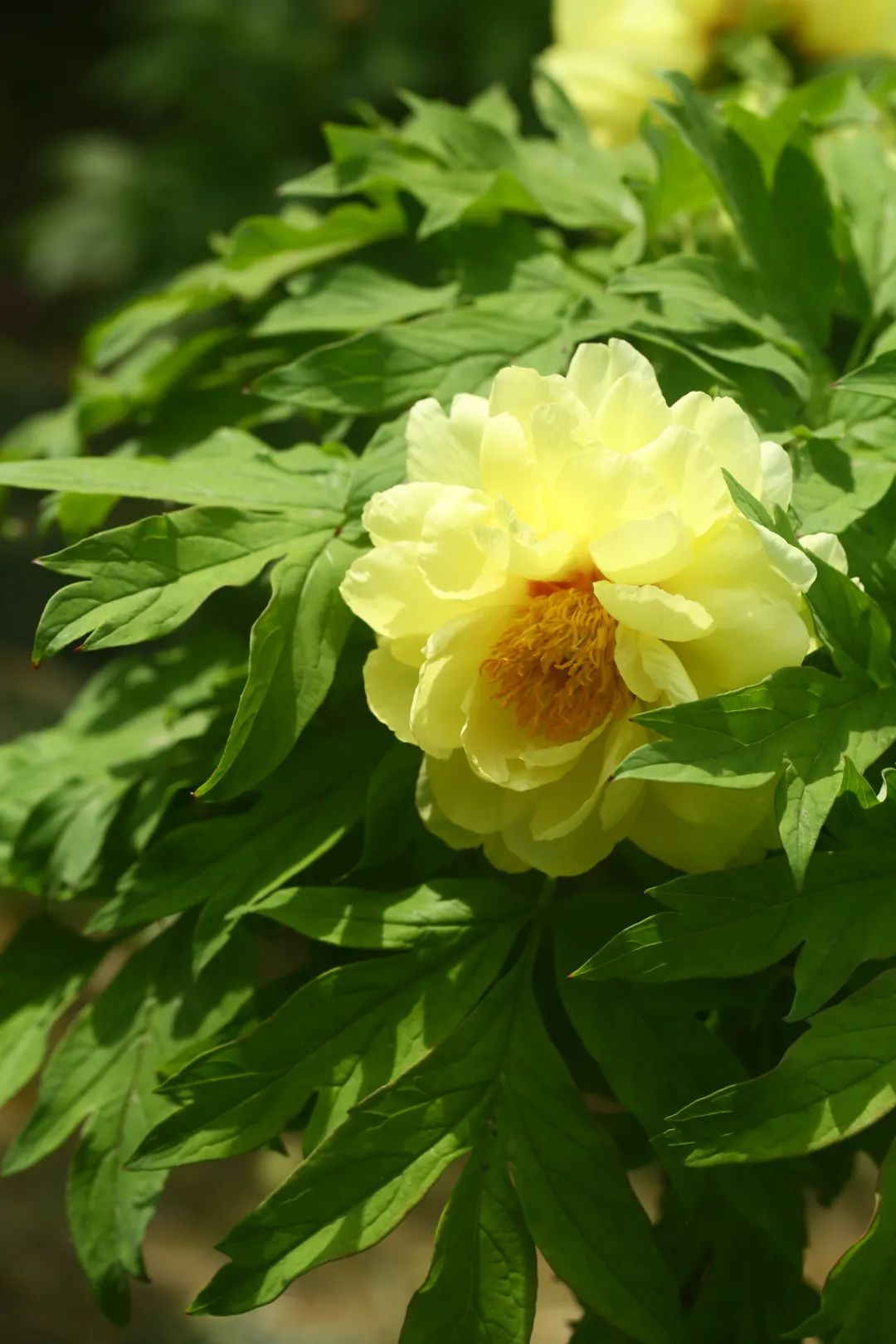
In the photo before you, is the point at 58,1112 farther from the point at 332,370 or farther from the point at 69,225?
the point at 69,225

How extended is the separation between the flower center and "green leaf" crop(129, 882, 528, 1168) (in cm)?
9

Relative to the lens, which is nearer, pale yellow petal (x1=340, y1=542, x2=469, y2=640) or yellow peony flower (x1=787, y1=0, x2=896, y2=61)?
pale yellow petal (x1=340, y1=542, x2=469, y2=640)

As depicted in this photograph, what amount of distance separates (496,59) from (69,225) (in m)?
1.02

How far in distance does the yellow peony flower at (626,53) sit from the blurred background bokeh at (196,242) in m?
1.08

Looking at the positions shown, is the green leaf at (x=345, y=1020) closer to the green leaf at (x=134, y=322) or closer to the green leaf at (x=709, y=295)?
the green leaf at (x=709, y=295)

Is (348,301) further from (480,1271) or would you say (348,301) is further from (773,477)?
(480,1271)

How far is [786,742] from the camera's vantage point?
466mm

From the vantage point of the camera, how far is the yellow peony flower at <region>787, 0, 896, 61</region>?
934 millimetres

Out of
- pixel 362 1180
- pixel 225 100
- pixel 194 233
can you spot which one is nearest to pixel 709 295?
pixel 362 1180

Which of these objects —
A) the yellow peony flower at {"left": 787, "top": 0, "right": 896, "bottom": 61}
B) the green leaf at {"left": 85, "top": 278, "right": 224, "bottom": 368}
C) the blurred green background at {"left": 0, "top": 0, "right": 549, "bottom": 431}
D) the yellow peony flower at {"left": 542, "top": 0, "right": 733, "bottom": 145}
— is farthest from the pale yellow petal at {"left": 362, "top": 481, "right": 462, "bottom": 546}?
the blurred green background at {"left": 0, "top": 0, "right": 549, "bottom": 431}

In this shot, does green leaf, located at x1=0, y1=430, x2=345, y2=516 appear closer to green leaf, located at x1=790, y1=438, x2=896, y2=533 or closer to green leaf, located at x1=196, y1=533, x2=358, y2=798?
green leaf, located at x1=196, y1=533, x2=358, y2=798

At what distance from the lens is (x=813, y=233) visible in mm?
630

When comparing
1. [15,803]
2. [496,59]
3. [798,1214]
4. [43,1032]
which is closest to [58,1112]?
[43,1032]

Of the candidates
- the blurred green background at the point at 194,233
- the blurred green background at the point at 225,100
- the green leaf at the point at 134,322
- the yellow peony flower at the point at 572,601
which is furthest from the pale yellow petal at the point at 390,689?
the blurred green background at the point at 225,100
